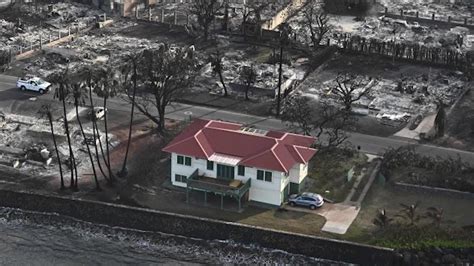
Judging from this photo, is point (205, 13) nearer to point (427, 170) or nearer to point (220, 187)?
point (427, 170)

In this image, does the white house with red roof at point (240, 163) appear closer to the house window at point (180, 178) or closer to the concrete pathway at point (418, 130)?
the house window at point (180, 178)

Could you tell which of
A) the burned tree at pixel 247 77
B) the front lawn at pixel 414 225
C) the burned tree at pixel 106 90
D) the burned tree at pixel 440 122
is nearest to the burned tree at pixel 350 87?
the burned tree at pixel 247 77

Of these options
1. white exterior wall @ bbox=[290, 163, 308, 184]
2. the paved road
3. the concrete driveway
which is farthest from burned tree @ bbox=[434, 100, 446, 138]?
white exterior wall @ bbox=[290, 163, 308, 184]

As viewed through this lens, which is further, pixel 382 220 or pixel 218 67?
pixel 218 67

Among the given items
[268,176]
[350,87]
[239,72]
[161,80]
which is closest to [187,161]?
[268,176]

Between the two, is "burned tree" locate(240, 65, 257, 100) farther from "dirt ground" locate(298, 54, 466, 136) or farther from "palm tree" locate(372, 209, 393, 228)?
"palm tree" locate(372, 209, 393, 228)

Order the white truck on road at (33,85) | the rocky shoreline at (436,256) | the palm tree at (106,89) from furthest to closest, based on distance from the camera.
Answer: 1. the white truck on road at (33,85)
2. the palm tree at (106,89)
3. the rocky shoreline at (436,256)
